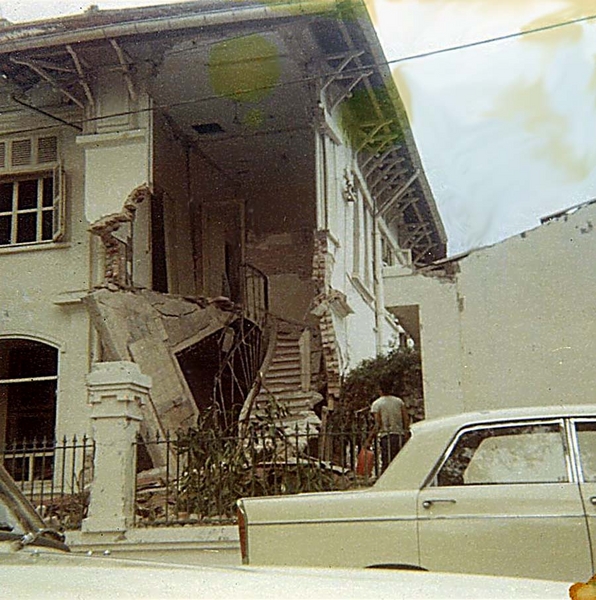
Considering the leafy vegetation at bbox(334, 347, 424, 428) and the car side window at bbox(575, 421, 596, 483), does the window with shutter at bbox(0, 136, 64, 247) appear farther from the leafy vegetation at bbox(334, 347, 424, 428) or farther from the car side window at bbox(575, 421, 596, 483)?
the car side window at bbox(575, 421, 596, 483)

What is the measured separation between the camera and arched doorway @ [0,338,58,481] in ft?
42.9

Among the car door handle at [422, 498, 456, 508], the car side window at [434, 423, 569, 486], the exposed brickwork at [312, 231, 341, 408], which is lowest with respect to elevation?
the car door handle at [422, 498, 456, 508]

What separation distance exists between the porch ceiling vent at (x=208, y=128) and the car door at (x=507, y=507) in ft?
34.8

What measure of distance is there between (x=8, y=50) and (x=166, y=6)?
2.02 meters

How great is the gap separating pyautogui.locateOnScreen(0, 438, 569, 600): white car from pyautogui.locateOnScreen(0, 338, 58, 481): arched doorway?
11236mm

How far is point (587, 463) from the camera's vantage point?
4762 mm

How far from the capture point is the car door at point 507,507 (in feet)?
14.9

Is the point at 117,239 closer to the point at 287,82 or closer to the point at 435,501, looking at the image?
the point at 287,82

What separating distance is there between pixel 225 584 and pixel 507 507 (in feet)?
10.3

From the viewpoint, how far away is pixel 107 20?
1223 cm

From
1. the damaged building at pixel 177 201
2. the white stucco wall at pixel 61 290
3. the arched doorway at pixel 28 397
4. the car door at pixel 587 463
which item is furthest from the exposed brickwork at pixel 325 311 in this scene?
the car door at pixel 587 463

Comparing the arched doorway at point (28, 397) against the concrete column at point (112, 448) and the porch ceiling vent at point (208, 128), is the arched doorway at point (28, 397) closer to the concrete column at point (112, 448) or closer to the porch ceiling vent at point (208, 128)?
the porch ceiling vent at point (208, 128)

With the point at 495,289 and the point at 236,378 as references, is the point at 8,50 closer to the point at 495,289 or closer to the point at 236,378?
the point at 236,378

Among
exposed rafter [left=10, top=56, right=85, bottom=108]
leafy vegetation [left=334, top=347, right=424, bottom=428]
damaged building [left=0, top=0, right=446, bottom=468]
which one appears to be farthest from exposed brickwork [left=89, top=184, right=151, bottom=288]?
leafy vegetation [left=334, top=347, right=424, bottom=428]
